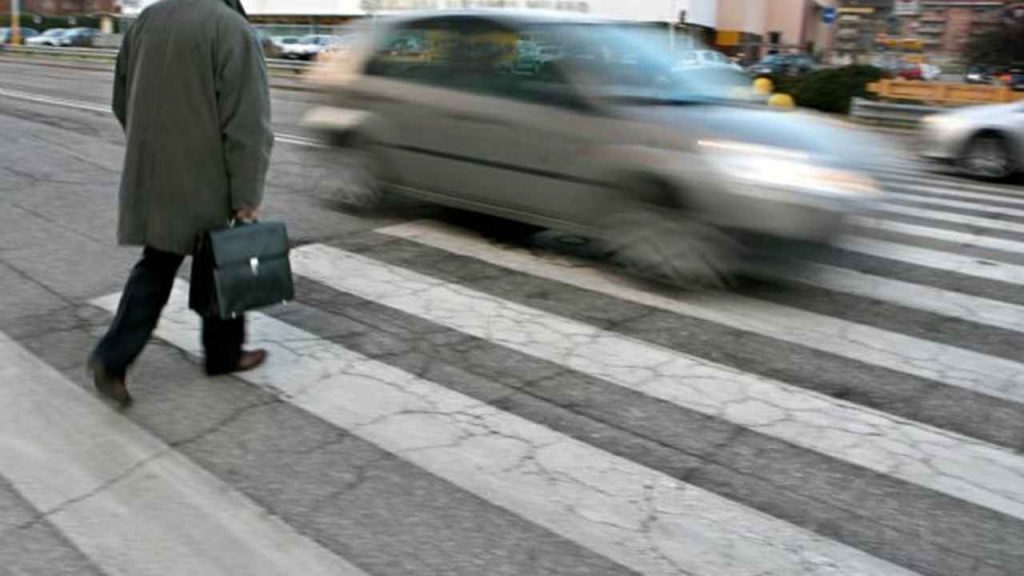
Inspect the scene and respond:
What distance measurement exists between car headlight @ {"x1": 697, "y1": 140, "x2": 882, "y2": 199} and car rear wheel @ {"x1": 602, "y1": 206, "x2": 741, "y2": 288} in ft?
1.27

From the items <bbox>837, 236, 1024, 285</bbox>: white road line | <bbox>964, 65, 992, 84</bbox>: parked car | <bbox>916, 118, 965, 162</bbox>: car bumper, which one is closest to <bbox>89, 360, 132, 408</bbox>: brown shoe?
<bbox>837, 236, 1024, 285</bbox>: white road line

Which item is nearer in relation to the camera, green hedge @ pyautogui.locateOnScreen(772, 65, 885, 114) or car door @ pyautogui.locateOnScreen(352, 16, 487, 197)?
car door @ pyautogui.locateOnScreen(352, 16, 487, 197)

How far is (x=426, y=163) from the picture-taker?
685 cm

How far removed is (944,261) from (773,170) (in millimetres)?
2380

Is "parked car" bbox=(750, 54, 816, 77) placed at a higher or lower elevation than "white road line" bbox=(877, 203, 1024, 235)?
higher

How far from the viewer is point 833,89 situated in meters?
22.3

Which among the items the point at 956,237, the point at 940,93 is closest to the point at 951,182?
the point at 956,237

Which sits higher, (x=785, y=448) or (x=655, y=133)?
(x=655, y=133)

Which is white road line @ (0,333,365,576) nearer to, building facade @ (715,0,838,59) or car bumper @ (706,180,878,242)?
car bumper @ (706,180,878,242)

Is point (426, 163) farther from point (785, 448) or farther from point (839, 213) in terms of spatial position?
point (785, 448)

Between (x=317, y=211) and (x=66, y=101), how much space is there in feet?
41.8

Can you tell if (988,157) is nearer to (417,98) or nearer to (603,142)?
(603,142)

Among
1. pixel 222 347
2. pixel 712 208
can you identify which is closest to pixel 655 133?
pixel 712 208

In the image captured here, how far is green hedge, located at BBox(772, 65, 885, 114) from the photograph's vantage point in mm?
22172
